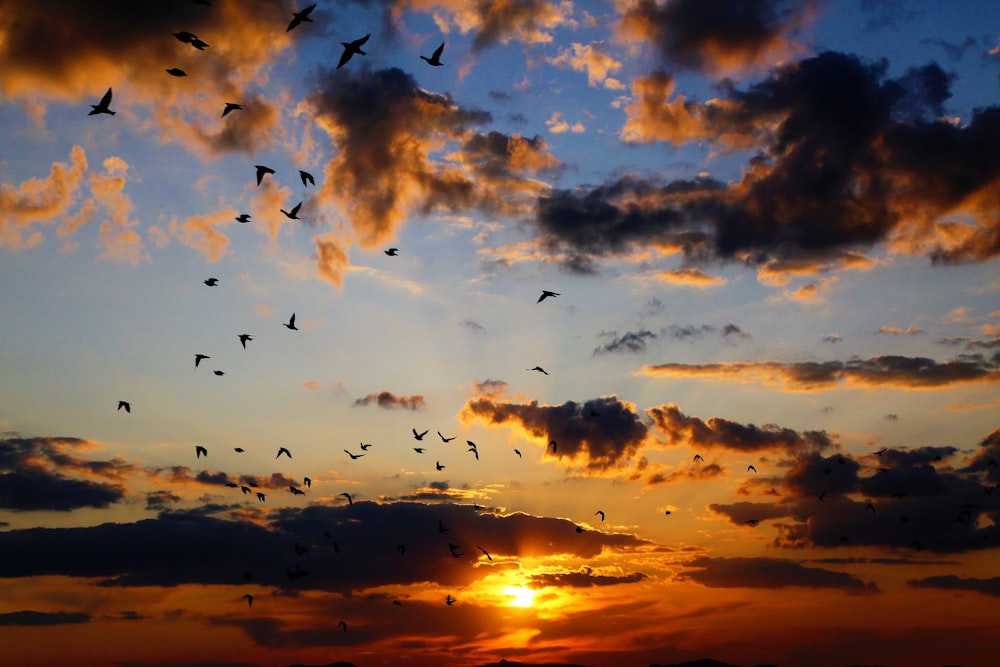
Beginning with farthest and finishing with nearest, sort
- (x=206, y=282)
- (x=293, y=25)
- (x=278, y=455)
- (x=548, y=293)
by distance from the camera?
(x=278, y=455), (x=206, y=282), (x=548, y=293), (x=293, y=25)

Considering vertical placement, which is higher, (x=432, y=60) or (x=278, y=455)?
(x=432, y=60)

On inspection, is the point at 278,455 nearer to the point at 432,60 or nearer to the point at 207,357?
the point at 207,357

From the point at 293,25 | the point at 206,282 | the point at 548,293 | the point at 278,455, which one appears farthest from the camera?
the point at 278,455

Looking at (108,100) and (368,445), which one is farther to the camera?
(368,445)

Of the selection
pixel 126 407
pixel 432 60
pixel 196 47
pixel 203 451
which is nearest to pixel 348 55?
pixel 432 60

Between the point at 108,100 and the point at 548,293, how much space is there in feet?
114

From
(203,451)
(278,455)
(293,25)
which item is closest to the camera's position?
(293,25)

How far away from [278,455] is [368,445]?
9.66 m

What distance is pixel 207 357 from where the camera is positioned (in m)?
72.1

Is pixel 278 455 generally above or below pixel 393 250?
below

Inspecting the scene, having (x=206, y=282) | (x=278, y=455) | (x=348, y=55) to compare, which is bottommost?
(x=278, y=455)

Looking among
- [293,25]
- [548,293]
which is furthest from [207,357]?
[293,25]

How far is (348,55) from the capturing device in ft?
149

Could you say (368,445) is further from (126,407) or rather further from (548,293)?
(548,293)
